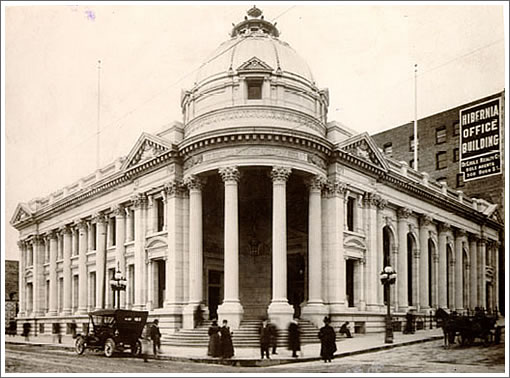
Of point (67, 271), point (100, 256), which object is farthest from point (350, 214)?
point (67, 271)

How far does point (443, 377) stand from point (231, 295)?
1058 cm

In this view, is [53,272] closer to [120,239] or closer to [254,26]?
[120,239]

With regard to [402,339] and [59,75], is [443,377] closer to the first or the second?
[402,339]

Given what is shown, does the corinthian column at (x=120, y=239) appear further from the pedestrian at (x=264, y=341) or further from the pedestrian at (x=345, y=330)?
the pedestrian at (x=264, y=341)

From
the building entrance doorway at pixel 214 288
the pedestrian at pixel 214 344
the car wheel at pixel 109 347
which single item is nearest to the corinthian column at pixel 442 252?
the building entrance doorway at pixel 214 288

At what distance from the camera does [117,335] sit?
70.1ft

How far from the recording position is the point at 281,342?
2272 cm

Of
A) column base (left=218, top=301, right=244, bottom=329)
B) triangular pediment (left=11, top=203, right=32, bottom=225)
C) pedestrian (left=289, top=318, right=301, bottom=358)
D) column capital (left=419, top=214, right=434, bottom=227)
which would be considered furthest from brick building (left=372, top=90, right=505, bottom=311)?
triangular pediment (left=11, top=203, right=32, bottom=225)

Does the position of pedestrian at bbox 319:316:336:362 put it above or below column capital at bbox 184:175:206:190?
below

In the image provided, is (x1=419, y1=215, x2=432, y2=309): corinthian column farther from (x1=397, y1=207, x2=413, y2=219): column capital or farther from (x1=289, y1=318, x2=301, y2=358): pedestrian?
(x1=289, y1=318, x2=301, y2=358): pedestrian

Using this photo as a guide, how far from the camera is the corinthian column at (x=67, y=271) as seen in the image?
35.9 m

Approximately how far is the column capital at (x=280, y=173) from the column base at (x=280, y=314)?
477cm

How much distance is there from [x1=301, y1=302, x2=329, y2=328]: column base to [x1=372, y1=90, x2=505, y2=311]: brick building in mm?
7128

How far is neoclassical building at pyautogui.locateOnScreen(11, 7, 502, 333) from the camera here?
25375 mm
